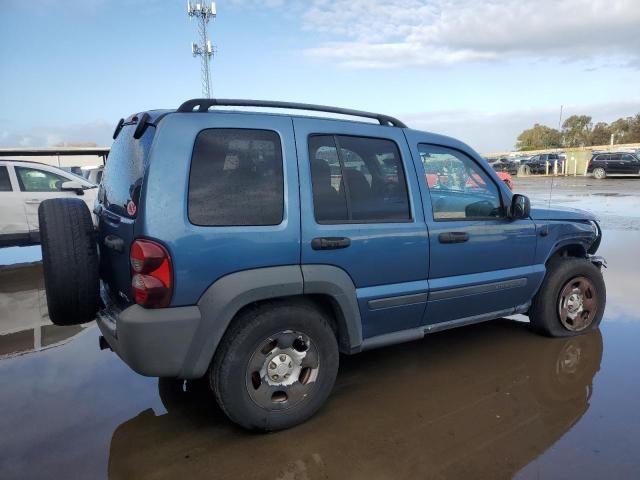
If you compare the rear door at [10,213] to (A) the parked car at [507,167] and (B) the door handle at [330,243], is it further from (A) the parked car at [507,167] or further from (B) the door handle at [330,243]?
(A) the parked car at [507,167]

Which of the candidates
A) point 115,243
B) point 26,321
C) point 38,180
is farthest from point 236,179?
point 38,180

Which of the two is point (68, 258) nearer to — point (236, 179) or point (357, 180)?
point (236, 179)

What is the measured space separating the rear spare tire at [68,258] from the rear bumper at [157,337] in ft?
1.67

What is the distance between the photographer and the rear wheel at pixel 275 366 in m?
2.72

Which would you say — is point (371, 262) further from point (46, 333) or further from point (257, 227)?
point (46, 333)

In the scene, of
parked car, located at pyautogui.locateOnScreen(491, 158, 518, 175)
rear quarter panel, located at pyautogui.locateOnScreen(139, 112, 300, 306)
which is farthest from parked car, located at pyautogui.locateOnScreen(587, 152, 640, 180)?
rear quarter panel, located at pyautogui.locateOnScreen(139, 112, 300, 306)

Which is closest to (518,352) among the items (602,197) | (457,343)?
(457,343)

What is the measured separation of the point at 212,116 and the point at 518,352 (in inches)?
123

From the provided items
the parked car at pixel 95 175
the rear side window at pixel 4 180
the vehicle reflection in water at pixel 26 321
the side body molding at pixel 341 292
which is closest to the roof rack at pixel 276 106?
the side body molding at pixel 341 292

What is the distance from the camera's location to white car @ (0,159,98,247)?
309 inches

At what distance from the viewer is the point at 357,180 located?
10.4 ft

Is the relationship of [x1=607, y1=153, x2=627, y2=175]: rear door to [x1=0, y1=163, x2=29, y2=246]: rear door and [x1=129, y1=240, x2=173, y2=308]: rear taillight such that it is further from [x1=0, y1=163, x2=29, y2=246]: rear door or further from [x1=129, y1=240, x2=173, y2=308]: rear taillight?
[x1=129, y1=240, x2=173, y2=308]: rear taillight

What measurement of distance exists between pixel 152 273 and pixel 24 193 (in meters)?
6.92

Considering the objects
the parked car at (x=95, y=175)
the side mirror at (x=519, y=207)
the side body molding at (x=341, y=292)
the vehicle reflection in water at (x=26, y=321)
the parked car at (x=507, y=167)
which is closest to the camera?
the side body molding at (x=341, y=292)
